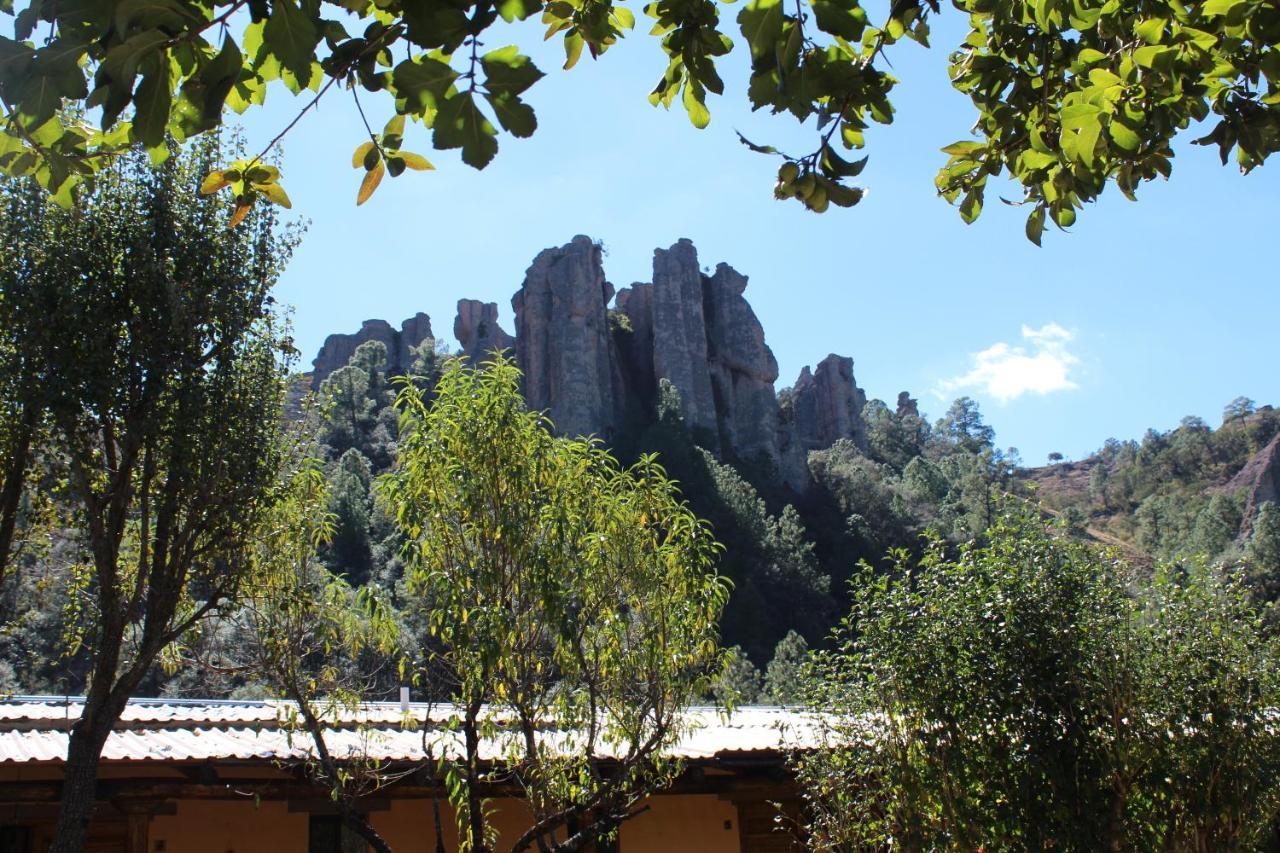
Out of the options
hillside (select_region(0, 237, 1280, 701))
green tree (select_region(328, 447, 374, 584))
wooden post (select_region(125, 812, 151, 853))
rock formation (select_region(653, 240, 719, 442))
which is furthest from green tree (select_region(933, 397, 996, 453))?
wooden post (select_region(125, 812, 151, 853))

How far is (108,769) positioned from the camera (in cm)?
775

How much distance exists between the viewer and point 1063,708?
6711mm

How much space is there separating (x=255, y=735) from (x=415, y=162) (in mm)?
7638

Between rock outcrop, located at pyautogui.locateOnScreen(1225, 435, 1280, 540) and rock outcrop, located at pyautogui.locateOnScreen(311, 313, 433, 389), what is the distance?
5027 centimetres

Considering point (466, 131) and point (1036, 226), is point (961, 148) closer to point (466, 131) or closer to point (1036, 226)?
point (1036, 226)

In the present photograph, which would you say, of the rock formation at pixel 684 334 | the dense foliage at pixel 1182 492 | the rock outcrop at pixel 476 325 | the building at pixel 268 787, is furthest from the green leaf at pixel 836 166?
the rock outcrop at pixel 476 325

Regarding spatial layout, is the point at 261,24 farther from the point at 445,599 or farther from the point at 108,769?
the point at 108,769

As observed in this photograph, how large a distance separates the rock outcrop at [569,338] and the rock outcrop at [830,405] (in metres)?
19.5

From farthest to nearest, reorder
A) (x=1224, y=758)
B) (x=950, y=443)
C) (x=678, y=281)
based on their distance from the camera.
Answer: (x=950, y=443)
(x=678, y=281)
(x=1224, y=758)

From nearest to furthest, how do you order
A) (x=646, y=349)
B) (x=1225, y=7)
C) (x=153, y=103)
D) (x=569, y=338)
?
(x=153, y=103) < (x=1225, y=7) < (x=569, y=338) < (x=646, y=349)

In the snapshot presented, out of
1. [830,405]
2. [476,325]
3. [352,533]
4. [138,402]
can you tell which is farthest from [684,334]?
[138,402]

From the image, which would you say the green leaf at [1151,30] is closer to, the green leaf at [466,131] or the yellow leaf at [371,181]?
the green leaf at [466,131]

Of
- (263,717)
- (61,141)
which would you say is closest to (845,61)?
(61,141)

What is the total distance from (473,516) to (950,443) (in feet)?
245
